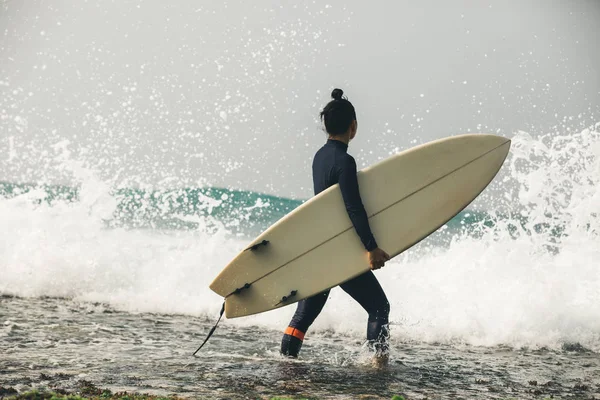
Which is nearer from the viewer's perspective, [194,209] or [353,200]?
[353,200]

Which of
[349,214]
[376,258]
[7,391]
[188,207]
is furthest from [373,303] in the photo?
[188,207]

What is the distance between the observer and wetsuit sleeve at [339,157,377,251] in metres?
3.71

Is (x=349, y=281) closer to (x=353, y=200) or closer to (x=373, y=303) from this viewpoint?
(x=373, y=303)

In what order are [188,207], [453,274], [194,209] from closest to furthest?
[453,274] → [194,209] → [188,207]

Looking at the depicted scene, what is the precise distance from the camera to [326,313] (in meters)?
6.14

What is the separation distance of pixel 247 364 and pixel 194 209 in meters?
15.9

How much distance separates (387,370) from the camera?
13.3ft

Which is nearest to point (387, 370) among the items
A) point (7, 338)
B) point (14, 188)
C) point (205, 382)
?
point (205, 382)

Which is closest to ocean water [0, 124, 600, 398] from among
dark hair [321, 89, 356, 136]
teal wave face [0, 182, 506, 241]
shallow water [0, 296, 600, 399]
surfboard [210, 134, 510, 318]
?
shallow water [0, 296, 600, 399]

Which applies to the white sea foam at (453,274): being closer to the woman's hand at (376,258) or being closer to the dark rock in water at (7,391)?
the woman's hand at (376,258)

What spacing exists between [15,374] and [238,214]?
15555 millimetres

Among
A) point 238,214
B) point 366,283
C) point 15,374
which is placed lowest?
point 15,374

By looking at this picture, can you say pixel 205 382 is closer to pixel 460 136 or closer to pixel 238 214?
pixel 460 136

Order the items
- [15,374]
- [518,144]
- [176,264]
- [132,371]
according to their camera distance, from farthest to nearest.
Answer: [176,264], [518,144], [132,371], [15,374]
